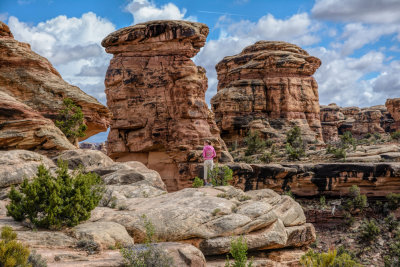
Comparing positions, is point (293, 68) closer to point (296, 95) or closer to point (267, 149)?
point (296, 95)

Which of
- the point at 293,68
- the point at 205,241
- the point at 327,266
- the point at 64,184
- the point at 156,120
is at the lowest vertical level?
the point at 327,266

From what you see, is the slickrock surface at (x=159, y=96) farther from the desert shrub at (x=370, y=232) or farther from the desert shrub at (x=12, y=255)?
the desert shrub at (x=12, y=255)

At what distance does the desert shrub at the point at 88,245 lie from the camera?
8.72 meters

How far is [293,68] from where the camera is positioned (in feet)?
163

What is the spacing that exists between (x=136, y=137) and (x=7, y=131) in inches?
753

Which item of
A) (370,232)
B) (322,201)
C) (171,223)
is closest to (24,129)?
(171,223)

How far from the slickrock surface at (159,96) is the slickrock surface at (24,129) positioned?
1691cm

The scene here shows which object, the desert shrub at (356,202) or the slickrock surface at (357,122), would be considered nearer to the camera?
the desert shrub at (356,202)

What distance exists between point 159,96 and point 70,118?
15.7m

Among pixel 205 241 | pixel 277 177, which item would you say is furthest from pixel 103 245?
pixel 277 177

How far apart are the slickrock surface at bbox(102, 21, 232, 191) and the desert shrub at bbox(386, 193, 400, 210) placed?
47.7 feet

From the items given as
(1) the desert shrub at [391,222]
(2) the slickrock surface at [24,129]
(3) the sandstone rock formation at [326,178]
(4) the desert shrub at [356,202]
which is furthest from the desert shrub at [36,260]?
(4) the desert shrub at [356,202]

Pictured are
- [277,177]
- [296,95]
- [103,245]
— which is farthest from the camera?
[296,95]

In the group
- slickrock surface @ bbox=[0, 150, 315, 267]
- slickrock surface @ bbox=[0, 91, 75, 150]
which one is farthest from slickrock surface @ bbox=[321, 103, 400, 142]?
slickrock surface @ bbox=[0, 91, 75, 150]
